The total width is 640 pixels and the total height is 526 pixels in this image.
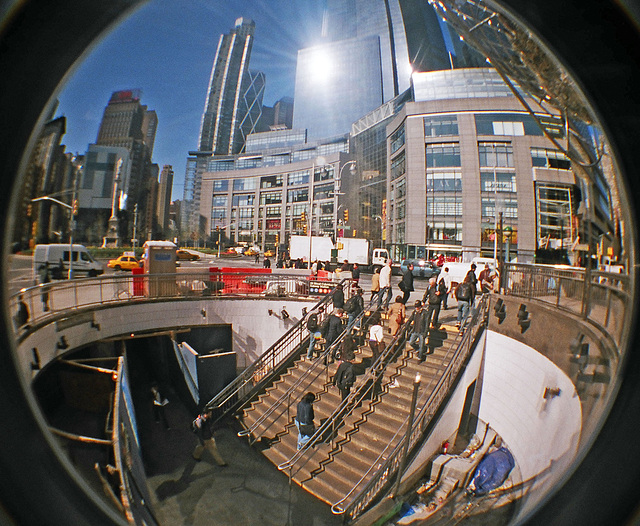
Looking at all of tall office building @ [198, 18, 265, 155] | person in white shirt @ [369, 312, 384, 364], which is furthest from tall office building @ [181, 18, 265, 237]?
person in white shirt @ [369, 312, 384, 364]

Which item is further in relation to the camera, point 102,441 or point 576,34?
point 102,441

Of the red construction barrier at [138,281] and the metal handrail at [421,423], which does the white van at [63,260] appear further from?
the metal handrail at [421,423]

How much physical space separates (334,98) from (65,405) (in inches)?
55.8

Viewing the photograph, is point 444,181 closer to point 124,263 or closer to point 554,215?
point 554,215

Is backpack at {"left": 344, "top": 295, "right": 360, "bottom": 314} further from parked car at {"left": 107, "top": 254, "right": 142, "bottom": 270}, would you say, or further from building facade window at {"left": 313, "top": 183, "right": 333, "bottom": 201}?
parked car at {"left": 107, "top": 254, "right": 142, "bottom": 270}

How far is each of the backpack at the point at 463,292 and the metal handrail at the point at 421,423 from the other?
7 centimetres

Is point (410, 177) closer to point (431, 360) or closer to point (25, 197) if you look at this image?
point (25, 197)

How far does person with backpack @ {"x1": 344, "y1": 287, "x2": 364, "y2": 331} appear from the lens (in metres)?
1.53

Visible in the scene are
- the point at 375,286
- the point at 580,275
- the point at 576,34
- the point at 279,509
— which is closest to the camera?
the point at 576,34

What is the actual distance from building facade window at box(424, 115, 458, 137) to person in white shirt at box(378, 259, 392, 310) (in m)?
0.57

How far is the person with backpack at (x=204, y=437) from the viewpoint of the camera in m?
1.10

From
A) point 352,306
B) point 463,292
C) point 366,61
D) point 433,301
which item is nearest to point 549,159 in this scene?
point 463,292

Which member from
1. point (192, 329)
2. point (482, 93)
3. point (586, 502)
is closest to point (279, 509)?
point (192, 329)

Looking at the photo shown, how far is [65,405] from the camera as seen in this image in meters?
0.88
